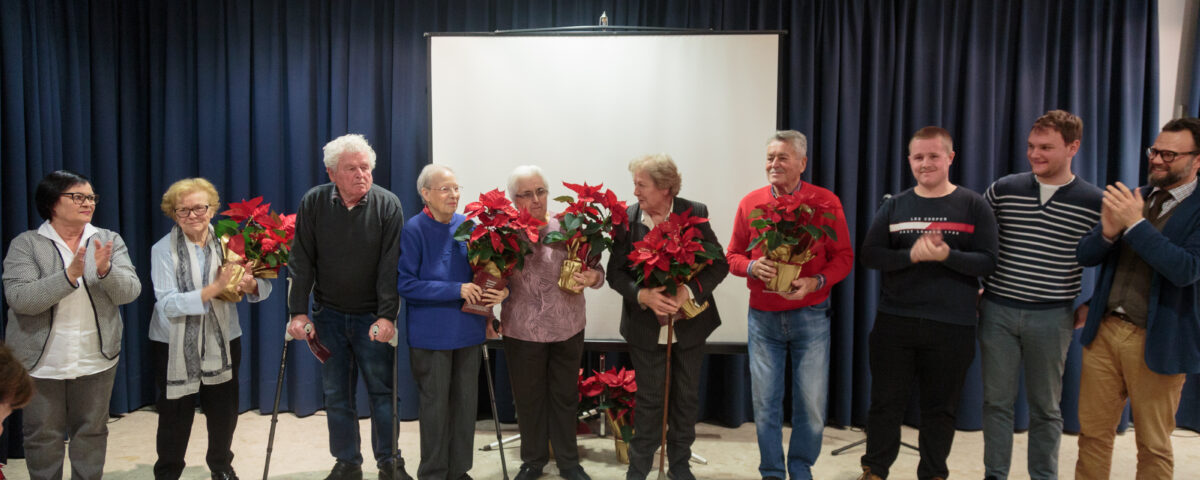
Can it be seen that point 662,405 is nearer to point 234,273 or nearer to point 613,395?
point 613,395

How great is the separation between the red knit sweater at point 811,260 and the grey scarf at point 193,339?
7.27 feet

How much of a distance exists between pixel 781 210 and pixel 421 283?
1479 millimetres

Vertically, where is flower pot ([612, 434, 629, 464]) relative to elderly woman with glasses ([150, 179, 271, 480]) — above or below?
below

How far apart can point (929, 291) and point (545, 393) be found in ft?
5.44

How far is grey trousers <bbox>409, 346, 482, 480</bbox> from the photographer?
3.00 m

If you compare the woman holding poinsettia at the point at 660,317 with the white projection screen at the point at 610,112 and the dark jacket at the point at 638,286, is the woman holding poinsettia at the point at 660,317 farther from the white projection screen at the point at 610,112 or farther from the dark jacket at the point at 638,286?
the white projection screen at the point at 610,112

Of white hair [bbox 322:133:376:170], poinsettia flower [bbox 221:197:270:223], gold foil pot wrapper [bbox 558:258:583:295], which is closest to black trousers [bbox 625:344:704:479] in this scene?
gold foil pot wrapper [bbox 558:258:583:295]

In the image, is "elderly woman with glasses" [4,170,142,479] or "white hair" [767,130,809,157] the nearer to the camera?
"elderly woman with glasses" [4,170,142,479]

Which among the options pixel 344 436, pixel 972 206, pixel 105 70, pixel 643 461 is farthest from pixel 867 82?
pixel 105 70

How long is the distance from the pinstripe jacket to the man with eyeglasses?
381 centimetres

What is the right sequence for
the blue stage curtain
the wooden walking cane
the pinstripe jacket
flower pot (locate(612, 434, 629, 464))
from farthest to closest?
1. the blue stage curtain
2. flower pot (locate(612, 434, 629, 464))
3. the wooden walking cane
4. the pinstripe jacket

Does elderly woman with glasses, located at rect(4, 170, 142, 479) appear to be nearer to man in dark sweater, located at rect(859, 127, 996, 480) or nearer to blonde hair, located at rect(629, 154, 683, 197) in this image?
blonde hair, located at rect(629, 154, 683, 197)

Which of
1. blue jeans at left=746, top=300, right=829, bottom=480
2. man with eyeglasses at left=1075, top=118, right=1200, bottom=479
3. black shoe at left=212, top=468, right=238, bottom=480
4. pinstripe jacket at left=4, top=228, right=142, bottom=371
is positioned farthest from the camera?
black shoe at left=212, top=468, right=238, bottom=480

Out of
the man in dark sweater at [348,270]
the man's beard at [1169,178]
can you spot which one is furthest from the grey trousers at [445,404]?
the man's beard at [1169,178]
